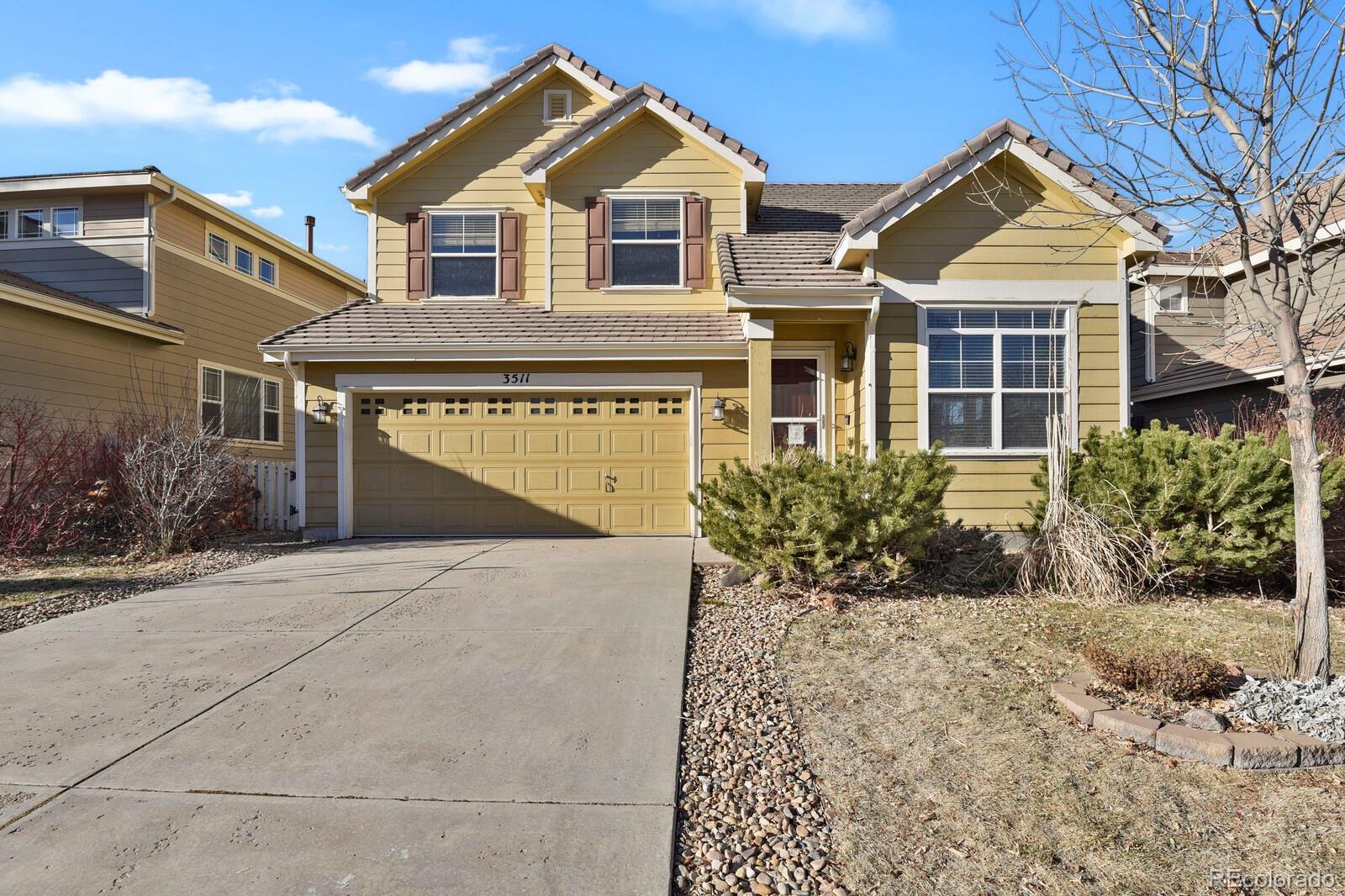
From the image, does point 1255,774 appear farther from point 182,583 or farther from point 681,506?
point 182,583

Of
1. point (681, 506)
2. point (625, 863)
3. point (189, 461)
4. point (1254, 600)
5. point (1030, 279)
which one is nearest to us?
point (625, 863)

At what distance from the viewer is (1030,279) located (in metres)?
8.77

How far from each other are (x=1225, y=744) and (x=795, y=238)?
8176 millimetres

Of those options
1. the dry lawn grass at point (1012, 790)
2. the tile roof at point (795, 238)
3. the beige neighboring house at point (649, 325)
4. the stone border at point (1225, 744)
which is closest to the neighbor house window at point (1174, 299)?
the tile roof at point (795, 238)

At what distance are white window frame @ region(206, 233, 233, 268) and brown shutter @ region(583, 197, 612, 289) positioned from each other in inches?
348

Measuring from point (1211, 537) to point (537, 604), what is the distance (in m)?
5.83

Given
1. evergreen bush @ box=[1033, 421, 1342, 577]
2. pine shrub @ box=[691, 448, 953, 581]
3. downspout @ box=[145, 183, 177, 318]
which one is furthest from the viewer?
downspout @ box=[145, 183, 177, 318]

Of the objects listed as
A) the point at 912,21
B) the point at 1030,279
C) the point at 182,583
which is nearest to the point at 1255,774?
the point at 912,21

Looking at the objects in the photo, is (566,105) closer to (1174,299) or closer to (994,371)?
(994,371)

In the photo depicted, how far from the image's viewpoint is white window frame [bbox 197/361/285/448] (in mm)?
14781

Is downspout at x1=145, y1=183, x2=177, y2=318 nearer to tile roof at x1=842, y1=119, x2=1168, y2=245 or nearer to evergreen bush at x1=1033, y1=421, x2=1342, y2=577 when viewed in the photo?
tile roof at x1=842, y1=119, x2=1168, y2=245

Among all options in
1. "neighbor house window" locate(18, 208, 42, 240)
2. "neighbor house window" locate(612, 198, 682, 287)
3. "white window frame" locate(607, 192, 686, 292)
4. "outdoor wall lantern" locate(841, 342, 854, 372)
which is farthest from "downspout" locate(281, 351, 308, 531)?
"outdoor wall lantern" locate(841, 342, 854, 372)

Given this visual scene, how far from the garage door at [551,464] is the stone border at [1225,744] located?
23.9 feet

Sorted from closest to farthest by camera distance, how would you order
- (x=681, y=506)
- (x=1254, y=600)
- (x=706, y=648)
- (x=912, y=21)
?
(x=706, y=648) < (x=912, y=21) < (x=1254, y=600) < (x=681, y=506)
